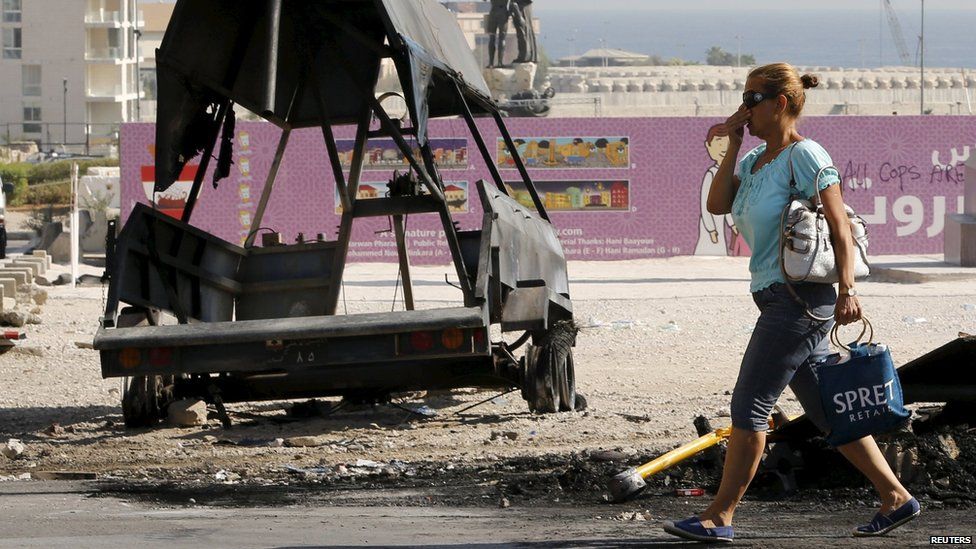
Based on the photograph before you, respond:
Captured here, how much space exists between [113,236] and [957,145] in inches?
785

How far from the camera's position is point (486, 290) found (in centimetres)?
895

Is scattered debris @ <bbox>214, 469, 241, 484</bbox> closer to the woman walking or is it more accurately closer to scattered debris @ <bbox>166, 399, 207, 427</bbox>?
scattered debris @ <bbox>166, 399, 207, 427</bbox>

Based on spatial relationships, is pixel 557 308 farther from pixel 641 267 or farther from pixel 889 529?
pixel 641 267

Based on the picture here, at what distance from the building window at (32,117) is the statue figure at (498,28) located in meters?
64.5

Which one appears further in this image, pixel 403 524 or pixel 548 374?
pixel 548 374

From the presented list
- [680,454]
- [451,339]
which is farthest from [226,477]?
[680,454]

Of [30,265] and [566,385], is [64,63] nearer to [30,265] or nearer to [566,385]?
[30,265]

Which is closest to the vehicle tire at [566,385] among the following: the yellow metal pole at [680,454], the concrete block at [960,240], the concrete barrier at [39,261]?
the yellow metal pole at [680,454]

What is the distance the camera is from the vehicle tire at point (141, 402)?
388 inches

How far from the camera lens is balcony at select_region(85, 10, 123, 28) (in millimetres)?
104875

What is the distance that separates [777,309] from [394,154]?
66.8 feet

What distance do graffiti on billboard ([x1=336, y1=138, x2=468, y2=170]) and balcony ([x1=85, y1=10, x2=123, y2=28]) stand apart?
8316 centimetres

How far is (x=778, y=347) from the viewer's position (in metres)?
5.80

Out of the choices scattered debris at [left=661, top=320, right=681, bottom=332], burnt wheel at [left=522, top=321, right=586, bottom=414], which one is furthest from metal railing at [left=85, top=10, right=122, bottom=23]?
burnt wheel at [left=522, top=321, right=586, bottom=414]
